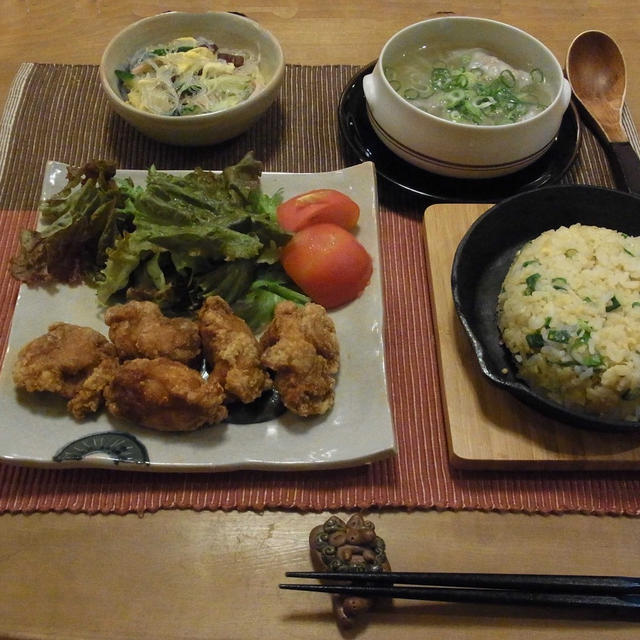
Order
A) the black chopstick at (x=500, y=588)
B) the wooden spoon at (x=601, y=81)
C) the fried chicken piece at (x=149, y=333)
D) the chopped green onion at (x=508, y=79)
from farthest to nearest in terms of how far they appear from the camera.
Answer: the wooden spoon at (x=601, y=81) < the chopped green onion at (x=508, y=79) < the fried chicken piece at (x=149, y=333) < the black chopstick at (x=500, y=588)

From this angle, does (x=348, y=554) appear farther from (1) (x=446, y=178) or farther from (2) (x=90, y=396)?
(1) (x=446, y=178)

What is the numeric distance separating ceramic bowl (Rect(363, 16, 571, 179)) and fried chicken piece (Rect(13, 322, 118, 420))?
1.19m

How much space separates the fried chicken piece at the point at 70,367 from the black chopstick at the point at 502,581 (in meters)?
0.72

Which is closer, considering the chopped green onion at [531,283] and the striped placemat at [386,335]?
the striped placemat at [386,335]

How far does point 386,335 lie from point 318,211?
0.45 meters

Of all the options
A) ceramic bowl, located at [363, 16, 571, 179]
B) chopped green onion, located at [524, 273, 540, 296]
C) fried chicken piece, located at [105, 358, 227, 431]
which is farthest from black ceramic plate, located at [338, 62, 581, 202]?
fried chicken piece, located at [105, 358, 227, 431]

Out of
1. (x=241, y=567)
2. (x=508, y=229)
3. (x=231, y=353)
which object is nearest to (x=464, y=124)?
(x=508, y=229)

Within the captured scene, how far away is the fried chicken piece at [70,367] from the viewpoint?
1.55 metres

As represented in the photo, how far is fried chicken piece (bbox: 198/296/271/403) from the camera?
1553 mm

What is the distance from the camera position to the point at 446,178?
2080 millimetres

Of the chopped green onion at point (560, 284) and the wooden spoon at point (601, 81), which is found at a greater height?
the wooden spoon at point (601, 81)

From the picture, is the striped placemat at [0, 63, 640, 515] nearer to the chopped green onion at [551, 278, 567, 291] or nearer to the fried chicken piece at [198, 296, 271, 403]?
the fried chicken piece at [198, 296, 271, 403]

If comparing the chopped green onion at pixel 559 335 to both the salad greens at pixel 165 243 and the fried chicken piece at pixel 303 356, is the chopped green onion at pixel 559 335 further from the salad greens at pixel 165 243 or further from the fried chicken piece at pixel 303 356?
the salad greens at pixel 165 243

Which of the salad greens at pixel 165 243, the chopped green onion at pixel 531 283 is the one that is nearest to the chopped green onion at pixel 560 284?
the chopped green onion at pixel 531 283
